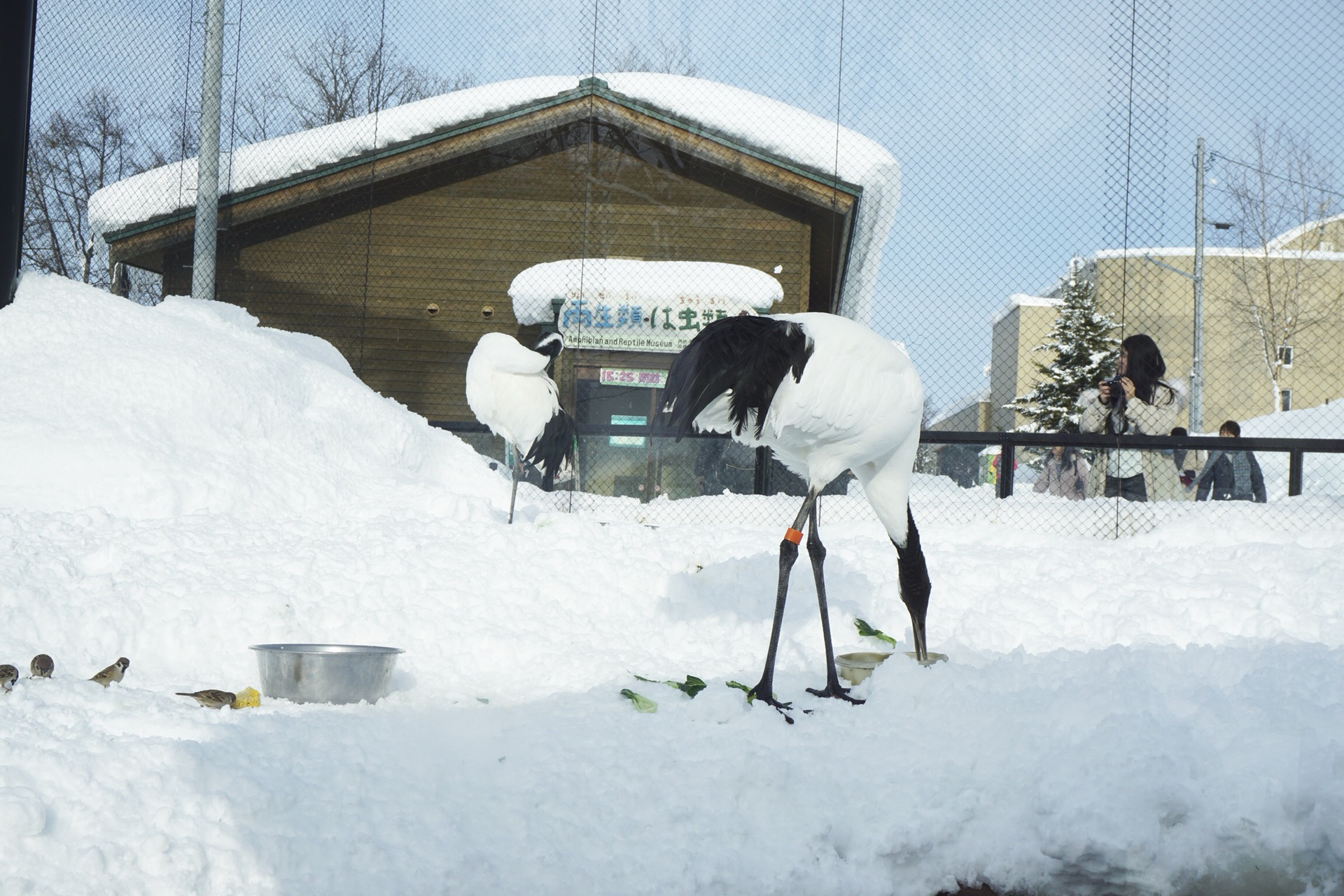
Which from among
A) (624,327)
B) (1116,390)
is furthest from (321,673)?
(1116,390)

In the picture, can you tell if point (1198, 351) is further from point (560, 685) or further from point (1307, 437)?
point (560, 685)

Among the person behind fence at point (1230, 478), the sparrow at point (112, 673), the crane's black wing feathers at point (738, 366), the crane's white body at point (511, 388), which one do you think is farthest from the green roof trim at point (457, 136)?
the sparrow at point (112, 673)

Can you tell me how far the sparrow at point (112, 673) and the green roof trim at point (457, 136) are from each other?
708cm

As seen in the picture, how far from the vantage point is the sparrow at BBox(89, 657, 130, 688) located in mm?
4523

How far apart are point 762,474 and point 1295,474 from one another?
399 centimetres

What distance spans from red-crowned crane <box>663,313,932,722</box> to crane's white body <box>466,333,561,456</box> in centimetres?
385

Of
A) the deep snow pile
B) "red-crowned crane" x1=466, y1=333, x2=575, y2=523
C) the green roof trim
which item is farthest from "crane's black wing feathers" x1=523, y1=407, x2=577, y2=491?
the green roof trim

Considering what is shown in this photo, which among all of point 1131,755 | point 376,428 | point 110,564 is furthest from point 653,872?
point 376,428

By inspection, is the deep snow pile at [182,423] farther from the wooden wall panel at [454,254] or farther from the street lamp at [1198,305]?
the street lamp at [1198,305]

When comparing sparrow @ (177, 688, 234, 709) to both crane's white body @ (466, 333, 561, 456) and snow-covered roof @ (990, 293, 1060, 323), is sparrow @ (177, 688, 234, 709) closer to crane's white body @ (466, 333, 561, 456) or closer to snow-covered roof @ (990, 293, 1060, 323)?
crane's white body @ (466, 333, 561, 456)

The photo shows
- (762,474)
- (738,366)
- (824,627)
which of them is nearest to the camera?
(738,366)

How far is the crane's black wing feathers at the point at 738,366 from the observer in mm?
4441

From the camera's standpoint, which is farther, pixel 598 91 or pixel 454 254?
pixel 454 254

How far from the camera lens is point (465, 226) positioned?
36.9ft
